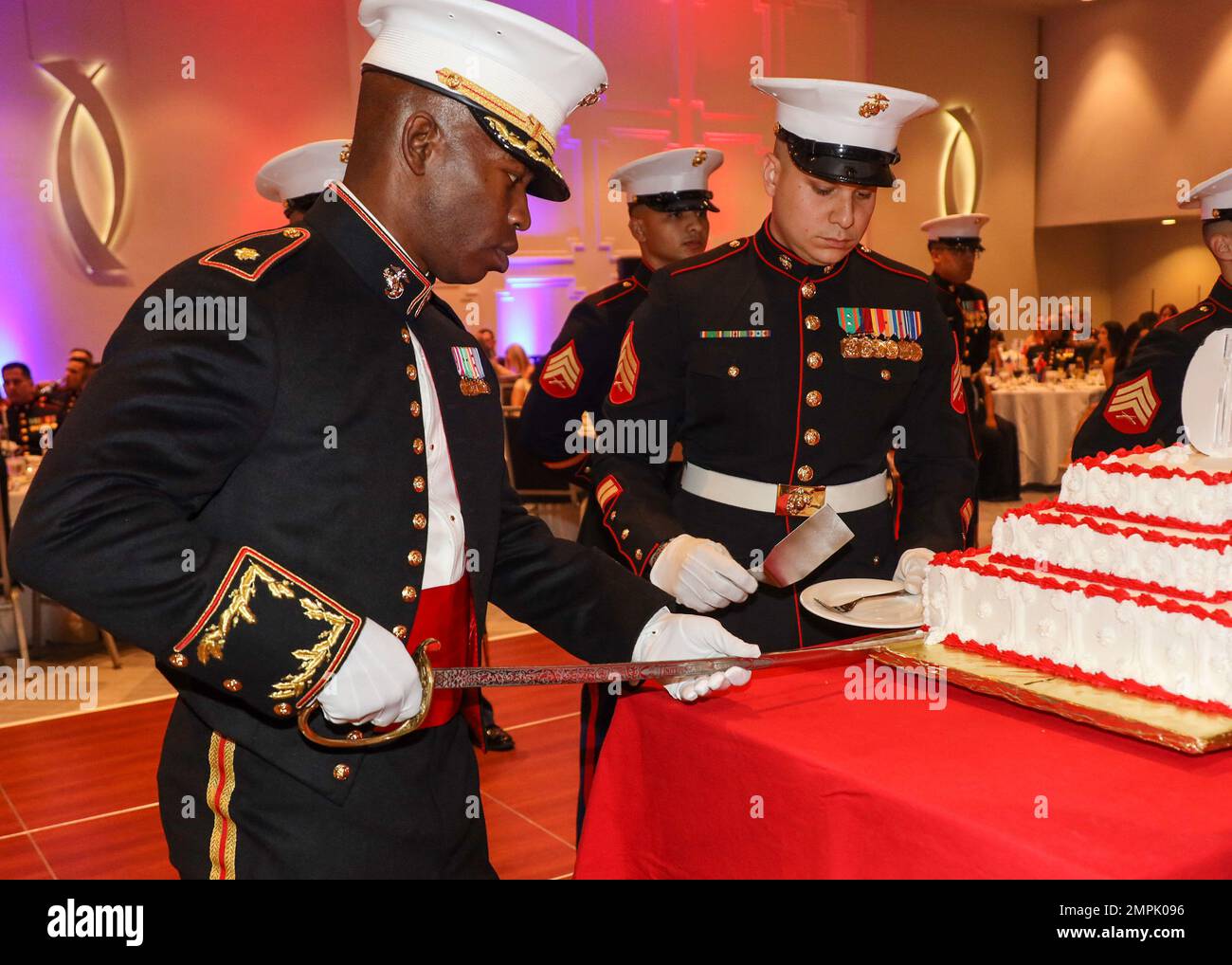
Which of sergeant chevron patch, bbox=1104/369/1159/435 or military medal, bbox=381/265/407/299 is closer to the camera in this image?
military medal, bbox=381/265/407/299

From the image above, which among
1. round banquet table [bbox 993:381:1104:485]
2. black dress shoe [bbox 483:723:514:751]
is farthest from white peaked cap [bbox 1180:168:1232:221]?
round banquet table [bbox 993:381:1104:485]

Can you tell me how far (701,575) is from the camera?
1757 mm

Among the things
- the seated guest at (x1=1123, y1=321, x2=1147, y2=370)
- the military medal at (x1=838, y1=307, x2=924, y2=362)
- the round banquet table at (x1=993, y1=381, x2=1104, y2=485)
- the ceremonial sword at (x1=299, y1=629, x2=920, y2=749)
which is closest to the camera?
the ceremonial sword at (x1=299, y1=629, x2=920, y2=749)

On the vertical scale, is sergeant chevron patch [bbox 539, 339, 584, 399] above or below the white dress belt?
above

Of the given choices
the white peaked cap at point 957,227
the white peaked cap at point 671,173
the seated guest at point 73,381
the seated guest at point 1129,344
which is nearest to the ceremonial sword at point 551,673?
the white peaked cap at point 671,173

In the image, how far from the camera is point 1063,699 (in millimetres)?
1392

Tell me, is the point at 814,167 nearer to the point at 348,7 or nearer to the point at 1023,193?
the point at 348,7

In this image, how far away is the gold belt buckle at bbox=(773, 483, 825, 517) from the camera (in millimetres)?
2098

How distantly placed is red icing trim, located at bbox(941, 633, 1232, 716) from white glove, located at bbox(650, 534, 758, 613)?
309 millimetres

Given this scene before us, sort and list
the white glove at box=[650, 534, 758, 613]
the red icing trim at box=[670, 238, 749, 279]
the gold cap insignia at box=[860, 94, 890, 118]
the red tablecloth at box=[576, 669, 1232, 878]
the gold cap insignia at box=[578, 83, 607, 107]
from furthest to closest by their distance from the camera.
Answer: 1. the red icing trim at box=[670, 238, 749, 279]
2. the gold cap insignia at box=[860, 94, 890, 118]
3. the white glove at box=[650, 534, 758, 613]
4. the gold cap insignia at box=[578, 83, 607, 107]
5. the red tablecloth at box=[576, 669, 1232, 878]

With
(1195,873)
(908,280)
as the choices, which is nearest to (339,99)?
(908,280)

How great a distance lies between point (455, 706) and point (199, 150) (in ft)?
28.6

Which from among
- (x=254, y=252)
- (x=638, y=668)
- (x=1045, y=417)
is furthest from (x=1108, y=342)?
(x=254, y=252)

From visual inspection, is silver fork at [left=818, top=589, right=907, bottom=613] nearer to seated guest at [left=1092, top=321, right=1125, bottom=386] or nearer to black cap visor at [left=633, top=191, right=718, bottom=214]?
black cap visor at [left=633, top=191, right=718, bottom=214]
